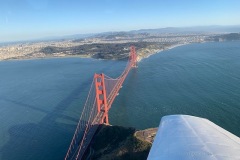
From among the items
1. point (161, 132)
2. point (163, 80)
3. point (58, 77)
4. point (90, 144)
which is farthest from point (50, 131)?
point (58, 77)

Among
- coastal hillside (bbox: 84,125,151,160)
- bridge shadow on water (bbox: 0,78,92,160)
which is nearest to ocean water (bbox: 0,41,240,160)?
bridge shadow on water (bbox: 0,78,92,160)

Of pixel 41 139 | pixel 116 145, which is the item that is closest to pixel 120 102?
pixel 41 139

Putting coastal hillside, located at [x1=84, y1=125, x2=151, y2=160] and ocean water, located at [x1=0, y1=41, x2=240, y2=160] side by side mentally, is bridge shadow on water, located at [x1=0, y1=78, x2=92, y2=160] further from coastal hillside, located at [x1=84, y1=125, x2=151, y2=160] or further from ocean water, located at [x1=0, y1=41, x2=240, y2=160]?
coastal hillside, located at [x1=84, y1=125, x2=151, y2=160]

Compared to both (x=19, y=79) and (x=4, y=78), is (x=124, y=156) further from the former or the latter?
(x=4, y=78)

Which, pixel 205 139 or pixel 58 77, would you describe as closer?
pixel 205 139

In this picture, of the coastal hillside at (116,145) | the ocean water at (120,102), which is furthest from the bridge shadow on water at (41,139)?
the coastal hillside at (116,145)

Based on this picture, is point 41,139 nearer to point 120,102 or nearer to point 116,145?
point 116,145
